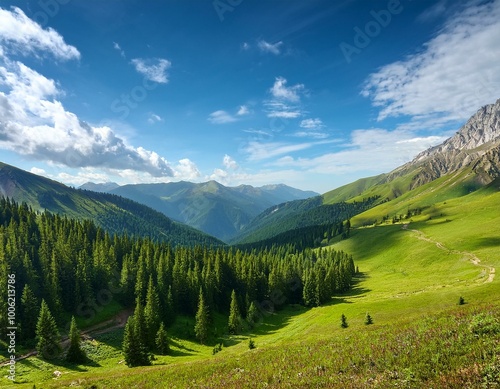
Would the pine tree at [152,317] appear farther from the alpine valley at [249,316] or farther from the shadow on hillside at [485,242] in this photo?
the shadow on hillside at [485,242]

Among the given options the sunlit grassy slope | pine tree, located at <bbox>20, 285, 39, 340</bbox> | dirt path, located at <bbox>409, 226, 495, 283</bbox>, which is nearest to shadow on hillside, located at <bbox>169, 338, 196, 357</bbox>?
the sunlit grassy slope

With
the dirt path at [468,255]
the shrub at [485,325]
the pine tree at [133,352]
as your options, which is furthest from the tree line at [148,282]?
the shrub at [485,325]

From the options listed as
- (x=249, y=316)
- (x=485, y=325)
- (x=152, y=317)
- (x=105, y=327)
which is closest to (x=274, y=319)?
(x=249, y=316)

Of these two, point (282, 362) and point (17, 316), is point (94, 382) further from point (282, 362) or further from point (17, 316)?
point (17, 316)

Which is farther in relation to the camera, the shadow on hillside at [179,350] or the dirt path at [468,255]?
the dirt path at [468,255]

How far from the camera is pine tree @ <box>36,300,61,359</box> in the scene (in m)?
60.1

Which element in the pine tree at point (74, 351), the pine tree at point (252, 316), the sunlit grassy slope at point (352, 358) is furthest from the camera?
the pine tree at point (252, 316)

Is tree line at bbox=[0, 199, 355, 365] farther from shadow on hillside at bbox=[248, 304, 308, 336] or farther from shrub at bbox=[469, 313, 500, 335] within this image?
shrub at bbox=[469, 313, 500, 335]

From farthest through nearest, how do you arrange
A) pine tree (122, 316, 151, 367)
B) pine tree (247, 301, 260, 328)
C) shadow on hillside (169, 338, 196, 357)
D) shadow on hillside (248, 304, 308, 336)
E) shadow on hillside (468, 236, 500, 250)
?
1. shadow on hillside (468, 236, 500, 250)
2. pine tree (247, 301, 260, 328)
3. shadow on hillside (248, 304, 308, 336)
4. shadow on hillside (169, 338, 196, 357)
5. pine tree (122, 316, 151, 367)

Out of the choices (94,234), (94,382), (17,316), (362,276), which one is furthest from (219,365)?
(94,234)

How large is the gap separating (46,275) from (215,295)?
174 feet

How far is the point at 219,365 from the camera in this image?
109 ft

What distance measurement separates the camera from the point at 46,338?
198 feet

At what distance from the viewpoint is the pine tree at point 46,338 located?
60062mm
